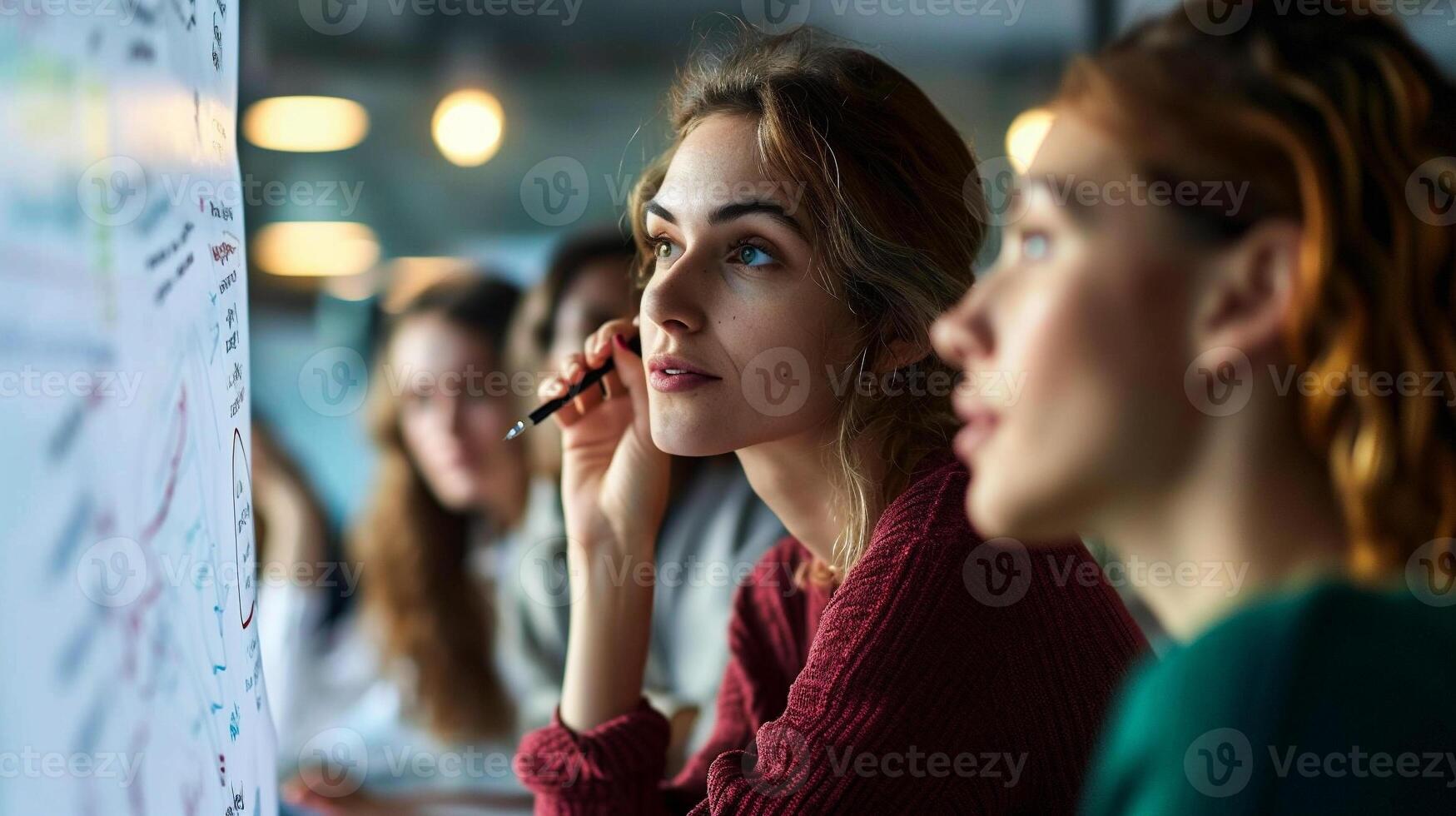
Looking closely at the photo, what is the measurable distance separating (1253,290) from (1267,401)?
0.18ft

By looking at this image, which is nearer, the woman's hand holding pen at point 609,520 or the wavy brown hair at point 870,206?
the wavy brown hair at point 870,206

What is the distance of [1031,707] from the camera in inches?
38.0

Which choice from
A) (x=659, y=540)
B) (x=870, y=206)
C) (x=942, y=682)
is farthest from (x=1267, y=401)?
(x=659, y=540)

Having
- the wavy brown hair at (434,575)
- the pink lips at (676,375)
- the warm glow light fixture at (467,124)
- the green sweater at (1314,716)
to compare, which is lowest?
the wavy brown hair at (434,575)

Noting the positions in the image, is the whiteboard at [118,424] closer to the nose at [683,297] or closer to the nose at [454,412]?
the nose at [683,297]

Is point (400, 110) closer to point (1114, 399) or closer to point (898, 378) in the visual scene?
point (898, 378)

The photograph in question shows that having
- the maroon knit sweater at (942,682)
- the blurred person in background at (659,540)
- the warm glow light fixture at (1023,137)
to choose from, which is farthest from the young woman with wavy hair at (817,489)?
the warm glow light fixture at (1023,137)

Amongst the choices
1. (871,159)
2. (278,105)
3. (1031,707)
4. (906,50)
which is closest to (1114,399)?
(1031,707)

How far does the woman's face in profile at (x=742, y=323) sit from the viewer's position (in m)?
1.07

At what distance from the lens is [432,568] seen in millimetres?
2387

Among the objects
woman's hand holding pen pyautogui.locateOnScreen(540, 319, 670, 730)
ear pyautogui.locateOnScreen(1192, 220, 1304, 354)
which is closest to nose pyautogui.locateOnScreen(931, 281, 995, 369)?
ear pyautogui.locateOnScreen(1192, 220, 1304, 354)

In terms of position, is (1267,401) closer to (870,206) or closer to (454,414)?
(870,206)

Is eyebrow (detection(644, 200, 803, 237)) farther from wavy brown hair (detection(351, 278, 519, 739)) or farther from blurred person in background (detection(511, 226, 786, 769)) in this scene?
wavy brown hair (detection(351, 278, 519, 739))

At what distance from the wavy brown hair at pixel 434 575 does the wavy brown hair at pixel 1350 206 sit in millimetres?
1929
